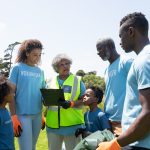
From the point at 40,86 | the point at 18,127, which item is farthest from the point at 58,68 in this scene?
the point at 18,127

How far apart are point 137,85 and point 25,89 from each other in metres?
2.53

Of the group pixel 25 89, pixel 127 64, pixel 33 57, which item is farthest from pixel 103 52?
pixel 25 89

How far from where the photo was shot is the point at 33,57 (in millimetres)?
4871

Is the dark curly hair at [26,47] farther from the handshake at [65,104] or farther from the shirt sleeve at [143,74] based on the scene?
the shirt sleeve at [143,74]

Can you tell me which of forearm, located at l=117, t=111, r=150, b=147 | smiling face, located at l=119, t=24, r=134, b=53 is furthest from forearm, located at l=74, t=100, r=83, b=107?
forearm, located at l=117, t=111, r=150, b=147

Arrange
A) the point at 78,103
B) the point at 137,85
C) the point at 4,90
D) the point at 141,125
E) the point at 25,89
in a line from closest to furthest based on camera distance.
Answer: the point at 141,125
the point at 137,85
the point at 4,90
the point at 25,89
the point at 78,103

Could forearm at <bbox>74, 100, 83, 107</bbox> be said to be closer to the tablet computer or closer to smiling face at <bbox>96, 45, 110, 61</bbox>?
the tablet computer

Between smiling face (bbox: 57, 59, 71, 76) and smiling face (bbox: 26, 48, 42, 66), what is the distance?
12.3 inches

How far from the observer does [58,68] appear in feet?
16.8

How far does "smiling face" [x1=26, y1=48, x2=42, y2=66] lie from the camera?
16.0ft

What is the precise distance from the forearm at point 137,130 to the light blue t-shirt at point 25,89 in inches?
100

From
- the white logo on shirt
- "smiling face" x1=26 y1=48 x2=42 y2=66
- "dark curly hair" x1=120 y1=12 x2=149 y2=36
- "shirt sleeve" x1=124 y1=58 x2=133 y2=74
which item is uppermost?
"dark curly hair" x1=120 y1=12 x2=149 y2=36

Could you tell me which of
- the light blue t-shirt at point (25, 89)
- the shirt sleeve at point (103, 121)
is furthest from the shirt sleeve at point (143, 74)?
the light blue t-shirt at point (25, 89)

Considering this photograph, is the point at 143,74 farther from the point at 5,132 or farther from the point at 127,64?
the point at 5,132
